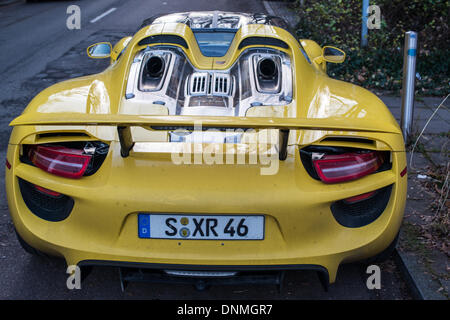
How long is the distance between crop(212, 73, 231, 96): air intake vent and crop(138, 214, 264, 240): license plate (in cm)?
105

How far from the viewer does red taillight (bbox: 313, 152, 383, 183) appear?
8.13 feet

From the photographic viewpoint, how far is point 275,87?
327cm

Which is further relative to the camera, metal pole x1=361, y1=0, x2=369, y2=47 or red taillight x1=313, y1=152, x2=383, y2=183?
metal pole x1=361, y1=0, x2=369, y2=47

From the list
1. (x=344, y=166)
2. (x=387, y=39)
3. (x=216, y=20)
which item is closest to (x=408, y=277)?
(x=344, y=166)

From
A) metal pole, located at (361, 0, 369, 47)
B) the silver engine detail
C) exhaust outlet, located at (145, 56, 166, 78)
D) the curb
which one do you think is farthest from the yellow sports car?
metal pole, located at (361, 0, 369, 47)

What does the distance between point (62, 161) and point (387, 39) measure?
7.32m

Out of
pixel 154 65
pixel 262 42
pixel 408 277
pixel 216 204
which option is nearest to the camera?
pixel 216 204

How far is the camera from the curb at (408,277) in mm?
2859

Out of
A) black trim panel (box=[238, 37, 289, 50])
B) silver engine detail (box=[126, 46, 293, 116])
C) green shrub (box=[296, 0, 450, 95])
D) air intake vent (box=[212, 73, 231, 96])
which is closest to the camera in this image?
silver engine detail (box=[126, 46, 293, 116])

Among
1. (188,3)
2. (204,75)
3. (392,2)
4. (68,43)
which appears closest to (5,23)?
(68,43)

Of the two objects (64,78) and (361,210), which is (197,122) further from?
(64,78)

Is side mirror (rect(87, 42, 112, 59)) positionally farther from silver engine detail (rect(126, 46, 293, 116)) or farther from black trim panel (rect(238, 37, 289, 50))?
black trim panel (rect(238, 37, 289, 50))

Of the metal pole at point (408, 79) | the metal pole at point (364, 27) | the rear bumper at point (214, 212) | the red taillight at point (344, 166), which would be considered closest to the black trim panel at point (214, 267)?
the rear bumper at point (214, 212)

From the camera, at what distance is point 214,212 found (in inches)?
93.1
